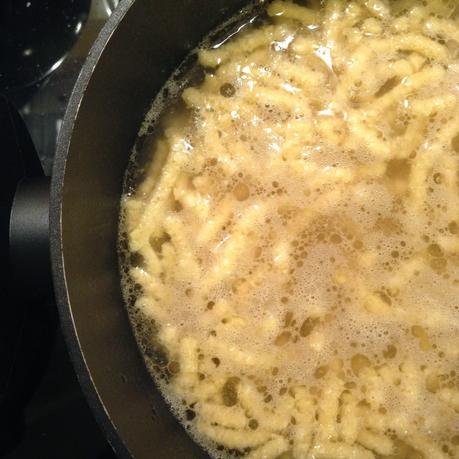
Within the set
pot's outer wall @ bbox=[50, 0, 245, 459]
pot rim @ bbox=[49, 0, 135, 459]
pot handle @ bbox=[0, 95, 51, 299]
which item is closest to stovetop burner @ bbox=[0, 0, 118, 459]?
pot handle @ bbox=[0, 95, 51, 299]

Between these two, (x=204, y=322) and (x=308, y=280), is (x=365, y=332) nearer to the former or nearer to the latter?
(x=308, y=280)

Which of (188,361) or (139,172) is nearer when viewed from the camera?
(188,361)

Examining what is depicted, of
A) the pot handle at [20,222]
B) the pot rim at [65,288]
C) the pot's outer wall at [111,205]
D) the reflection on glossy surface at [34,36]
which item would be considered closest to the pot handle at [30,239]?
the pot handle at [20,222]

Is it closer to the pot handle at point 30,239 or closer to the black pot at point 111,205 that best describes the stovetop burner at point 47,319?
the pot handle at point 30,239

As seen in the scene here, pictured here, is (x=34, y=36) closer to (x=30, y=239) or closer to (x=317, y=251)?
(x=30, y=239)

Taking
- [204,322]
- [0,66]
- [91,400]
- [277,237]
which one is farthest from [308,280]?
[0,66]

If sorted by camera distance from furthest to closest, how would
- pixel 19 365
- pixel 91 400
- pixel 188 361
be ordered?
pixel 19 365, pixel 188 361, pixel 91 400
